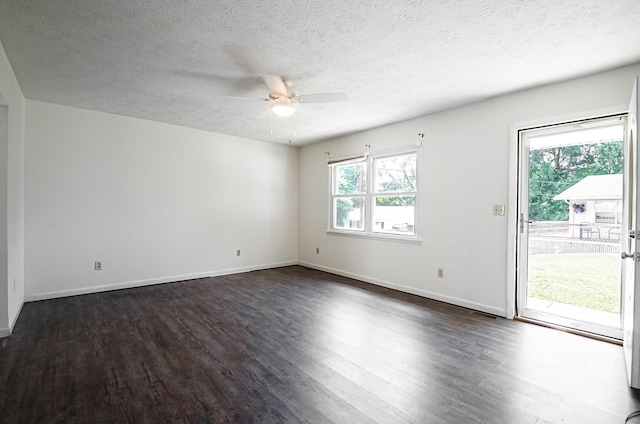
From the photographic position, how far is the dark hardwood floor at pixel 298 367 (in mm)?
1732

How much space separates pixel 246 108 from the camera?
3791mm

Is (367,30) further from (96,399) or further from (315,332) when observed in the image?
(96,399)

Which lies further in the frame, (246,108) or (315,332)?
(246,108)

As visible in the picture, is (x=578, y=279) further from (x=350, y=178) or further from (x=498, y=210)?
(x=350, y=178)

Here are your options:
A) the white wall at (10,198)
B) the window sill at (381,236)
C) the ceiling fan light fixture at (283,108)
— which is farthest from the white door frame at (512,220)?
the white wall at (10,198)

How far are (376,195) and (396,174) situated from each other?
0.49 metres

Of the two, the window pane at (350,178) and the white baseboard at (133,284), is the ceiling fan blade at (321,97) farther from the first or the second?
the white baseboard at (133,284)

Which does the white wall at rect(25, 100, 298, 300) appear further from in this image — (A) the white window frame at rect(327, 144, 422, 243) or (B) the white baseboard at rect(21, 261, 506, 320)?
(A) the white window frame at rect(327, 144, 422, 243)

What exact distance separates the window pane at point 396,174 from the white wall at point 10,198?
14.1ft

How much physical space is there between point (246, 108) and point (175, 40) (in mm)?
1536

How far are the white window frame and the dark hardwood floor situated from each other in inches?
46.8

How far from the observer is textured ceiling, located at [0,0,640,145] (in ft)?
6.26

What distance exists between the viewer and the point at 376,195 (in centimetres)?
482

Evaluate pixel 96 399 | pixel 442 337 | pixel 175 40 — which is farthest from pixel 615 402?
pixel 175 40
